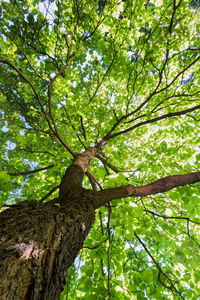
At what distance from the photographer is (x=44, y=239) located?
100cm

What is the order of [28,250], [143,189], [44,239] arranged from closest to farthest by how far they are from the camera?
[28,250] → [44,239] → [143,189]

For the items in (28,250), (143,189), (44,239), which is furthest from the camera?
(143,189)

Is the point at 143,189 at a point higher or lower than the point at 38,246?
higher

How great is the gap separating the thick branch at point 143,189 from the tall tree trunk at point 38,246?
0.81ft

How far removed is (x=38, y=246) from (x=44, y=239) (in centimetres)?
8

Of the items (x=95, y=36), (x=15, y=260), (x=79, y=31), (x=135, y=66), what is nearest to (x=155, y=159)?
(x=135, y=66)

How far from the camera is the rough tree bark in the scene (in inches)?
28.9

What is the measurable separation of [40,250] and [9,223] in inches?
12.0

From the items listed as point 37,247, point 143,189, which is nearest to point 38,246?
point 37,247

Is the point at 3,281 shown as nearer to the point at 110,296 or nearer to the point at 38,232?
the point at 38,232

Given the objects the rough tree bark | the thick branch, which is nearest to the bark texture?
the rough tree bark

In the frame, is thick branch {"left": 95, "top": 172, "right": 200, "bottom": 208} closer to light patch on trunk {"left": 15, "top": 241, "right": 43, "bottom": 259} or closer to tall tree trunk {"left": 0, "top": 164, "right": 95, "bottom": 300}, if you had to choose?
tall tree trunk {"left": 0, "top": 164, "right": 95, "bottom": 300}

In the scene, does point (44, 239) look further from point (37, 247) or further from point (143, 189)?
point (143, 189)

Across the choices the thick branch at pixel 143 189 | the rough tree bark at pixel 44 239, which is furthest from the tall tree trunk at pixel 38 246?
the thick branch at pixel 143 189
